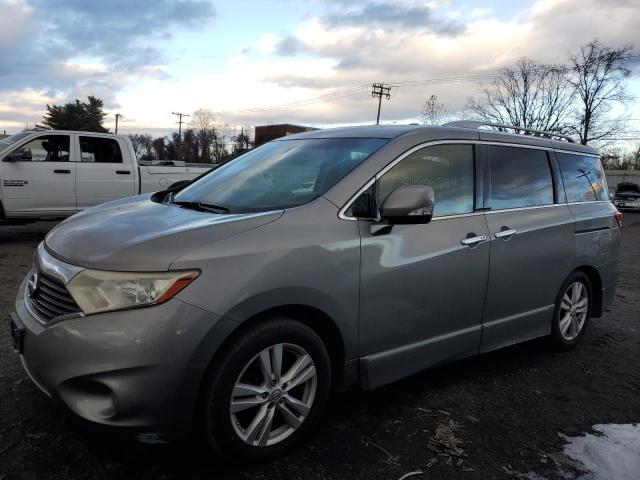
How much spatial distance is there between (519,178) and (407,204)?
1.59m

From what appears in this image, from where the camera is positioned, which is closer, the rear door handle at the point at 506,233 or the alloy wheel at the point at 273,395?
the alloy wheel at the point at 273,395

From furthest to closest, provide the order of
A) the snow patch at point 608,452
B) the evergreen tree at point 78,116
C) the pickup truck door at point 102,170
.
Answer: the evergreen tree at point 78,116 < the pickup truck door at point 102,170 < the snow patch at point 608,452

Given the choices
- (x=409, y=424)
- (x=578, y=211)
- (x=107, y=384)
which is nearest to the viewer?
(x=107, y=384)

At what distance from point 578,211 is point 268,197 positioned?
2823mm

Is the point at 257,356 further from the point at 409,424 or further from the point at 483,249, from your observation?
the point at 483,249

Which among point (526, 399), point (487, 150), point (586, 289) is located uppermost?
point (487, 150)

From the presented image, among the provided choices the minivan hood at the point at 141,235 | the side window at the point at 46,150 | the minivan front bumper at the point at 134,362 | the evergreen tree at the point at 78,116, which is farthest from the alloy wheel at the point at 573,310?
the evergreen tree at the point at 78,116

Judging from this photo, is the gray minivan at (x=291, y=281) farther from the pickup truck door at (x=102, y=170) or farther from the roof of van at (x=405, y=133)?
the pickup truck door at (x=102, y=170)

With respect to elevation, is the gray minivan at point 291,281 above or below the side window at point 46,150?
below

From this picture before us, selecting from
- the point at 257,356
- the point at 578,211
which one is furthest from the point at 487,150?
the point at 257,356

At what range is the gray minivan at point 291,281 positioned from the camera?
2223 millimetres

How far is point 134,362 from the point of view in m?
2.16

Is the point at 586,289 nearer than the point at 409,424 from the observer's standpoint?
No

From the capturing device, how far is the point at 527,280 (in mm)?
3793
